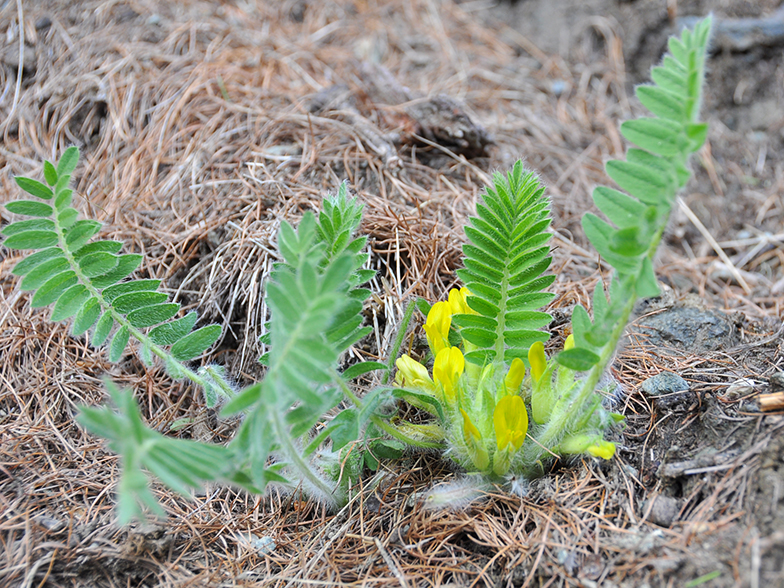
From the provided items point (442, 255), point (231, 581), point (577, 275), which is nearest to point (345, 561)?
point (231, 581)

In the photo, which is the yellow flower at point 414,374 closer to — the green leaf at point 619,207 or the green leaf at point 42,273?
the green leaf at point 619,207

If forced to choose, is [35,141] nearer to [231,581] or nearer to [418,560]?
[231,581]

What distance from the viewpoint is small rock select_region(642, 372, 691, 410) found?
185 cm

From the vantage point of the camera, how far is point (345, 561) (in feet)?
5.62

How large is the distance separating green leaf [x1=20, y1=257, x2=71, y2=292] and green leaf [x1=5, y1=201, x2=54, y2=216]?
15cm

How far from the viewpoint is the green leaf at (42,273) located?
5.73 ft

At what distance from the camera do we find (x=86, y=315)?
1.78 metres

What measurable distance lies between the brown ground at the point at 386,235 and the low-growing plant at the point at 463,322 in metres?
0.17

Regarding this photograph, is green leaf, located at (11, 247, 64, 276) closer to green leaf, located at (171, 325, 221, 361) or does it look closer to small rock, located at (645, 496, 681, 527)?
green leaf, located at (171, 325, 221, 361)

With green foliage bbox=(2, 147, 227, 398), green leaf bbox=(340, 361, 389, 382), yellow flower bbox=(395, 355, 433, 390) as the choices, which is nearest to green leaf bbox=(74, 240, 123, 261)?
green foliage bbox=(2, 147, 227, 398)

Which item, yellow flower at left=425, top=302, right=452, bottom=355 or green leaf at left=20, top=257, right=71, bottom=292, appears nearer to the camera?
green leaf at left=20, top=257, right=71, bottom=292

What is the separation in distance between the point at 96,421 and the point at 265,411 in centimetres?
35

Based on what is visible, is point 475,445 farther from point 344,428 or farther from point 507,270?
point 507,270

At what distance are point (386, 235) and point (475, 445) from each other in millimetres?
1022
